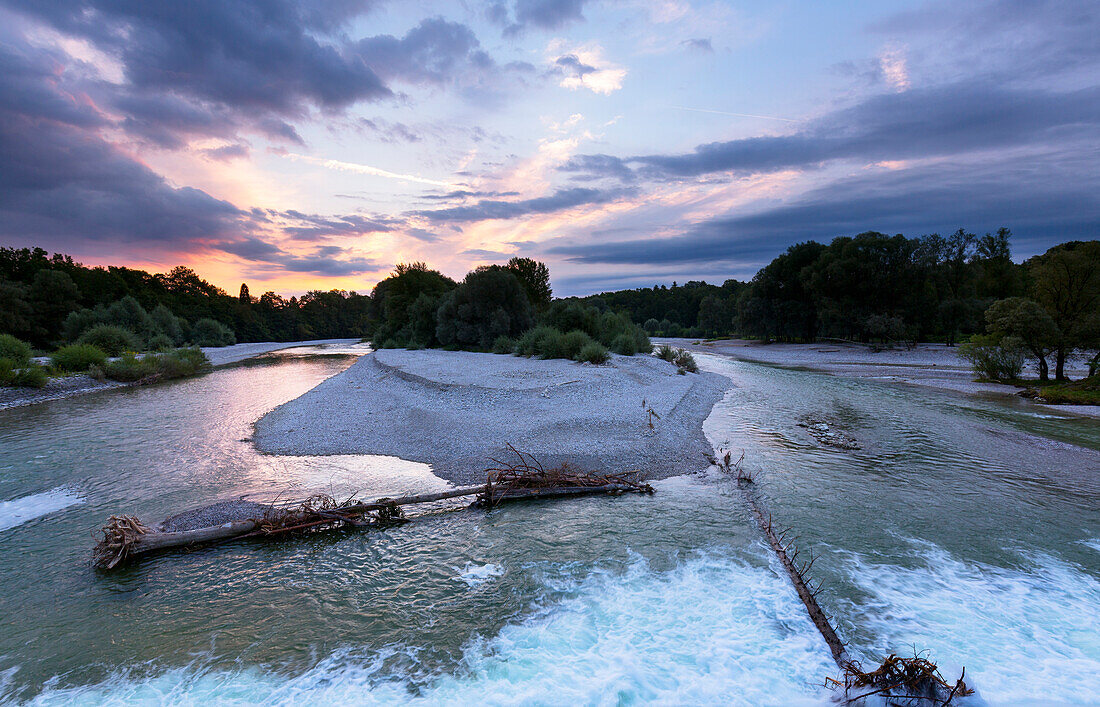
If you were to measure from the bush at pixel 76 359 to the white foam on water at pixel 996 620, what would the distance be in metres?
34.8

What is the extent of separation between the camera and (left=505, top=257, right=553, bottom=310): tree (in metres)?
40.9

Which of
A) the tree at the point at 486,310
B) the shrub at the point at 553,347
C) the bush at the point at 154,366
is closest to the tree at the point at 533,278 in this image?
the tree at the point at 486,310

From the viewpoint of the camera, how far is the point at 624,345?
27156 mm

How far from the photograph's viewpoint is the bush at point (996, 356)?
750 inches

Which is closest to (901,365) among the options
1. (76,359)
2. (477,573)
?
(477,573)

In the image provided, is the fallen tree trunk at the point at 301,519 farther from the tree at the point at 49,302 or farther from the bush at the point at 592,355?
A: the tree at the point at 49,302

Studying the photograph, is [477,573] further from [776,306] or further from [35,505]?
[776,306]

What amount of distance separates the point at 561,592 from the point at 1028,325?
2334cm

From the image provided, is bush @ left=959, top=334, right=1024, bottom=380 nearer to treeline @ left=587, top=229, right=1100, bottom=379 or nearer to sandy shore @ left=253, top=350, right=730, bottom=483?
treeline @ left=587, top=229, right=1100, bottom=379

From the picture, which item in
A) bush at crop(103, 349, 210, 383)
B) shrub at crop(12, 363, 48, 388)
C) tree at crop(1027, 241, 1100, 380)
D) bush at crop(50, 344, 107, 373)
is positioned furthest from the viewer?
bush at crop(103, 349, 210, 383)

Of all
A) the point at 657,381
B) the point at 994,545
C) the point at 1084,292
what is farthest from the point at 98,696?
the point at 1084,292

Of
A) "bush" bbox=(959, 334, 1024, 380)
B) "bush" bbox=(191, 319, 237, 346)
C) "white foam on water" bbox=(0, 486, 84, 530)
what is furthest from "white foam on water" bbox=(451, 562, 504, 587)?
"bush" bbox=(191, 319, 237, 346)

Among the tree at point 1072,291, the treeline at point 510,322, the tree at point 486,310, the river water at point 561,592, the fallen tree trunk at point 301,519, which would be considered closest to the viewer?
the river water at point 561,592

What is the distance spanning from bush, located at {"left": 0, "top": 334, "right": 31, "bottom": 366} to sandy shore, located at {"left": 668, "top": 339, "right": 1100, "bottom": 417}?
142ft
